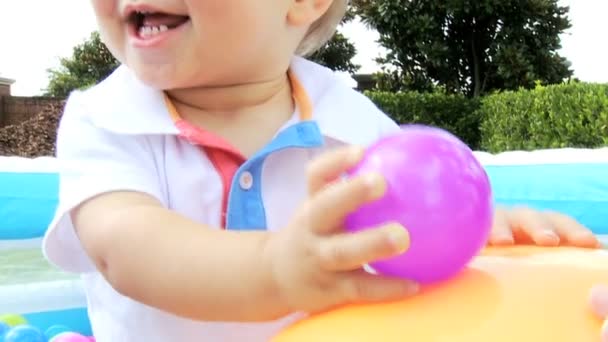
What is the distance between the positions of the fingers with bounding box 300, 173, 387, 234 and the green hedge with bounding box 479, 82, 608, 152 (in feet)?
23.6

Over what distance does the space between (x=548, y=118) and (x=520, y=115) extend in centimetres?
56

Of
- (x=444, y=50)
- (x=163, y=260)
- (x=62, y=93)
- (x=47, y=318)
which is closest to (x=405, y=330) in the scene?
(x=163, y=260)

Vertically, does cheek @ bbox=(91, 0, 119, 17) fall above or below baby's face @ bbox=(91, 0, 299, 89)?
above

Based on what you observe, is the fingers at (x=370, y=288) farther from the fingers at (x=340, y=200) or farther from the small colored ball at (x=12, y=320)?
the small colored ball at (x=12, y=320)

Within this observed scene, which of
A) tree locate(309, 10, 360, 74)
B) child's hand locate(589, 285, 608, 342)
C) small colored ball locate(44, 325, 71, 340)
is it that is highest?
child's hand locate(589, 285, 608, 342)

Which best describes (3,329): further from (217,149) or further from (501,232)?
(501,232)

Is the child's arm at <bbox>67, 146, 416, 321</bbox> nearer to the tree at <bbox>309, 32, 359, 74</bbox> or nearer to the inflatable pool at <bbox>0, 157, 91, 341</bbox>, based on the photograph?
the inflatable pool at <bbox>0, 157, 91, 341</bbox>

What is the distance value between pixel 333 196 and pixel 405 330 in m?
0.13

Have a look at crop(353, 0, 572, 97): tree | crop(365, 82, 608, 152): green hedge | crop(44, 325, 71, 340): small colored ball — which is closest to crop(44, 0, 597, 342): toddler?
crop(44, 325, 71, 340): small colored ball

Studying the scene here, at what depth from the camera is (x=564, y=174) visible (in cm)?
Result: 316

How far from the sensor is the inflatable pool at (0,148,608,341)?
2.78 m

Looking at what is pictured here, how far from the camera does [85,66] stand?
22438 mm

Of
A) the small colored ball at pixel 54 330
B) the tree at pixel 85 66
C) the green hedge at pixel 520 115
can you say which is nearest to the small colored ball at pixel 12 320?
the small colored ball at pixel 54 330

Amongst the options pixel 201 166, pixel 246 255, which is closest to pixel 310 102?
pixel 201 166
